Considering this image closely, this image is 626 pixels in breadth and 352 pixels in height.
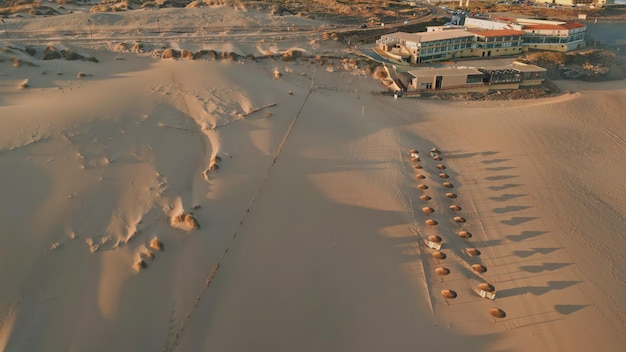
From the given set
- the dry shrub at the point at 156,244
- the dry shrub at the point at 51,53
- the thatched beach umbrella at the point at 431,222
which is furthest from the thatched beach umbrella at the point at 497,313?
the dry shrub at the point at 51,53

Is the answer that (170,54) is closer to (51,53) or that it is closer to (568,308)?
(51,53)

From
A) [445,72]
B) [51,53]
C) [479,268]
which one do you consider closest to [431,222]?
[479,268]

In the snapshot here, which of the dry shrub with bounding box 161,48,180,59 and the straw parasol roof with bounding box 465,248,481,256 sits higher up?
the dry shrub with bounding box 161,48,180,59

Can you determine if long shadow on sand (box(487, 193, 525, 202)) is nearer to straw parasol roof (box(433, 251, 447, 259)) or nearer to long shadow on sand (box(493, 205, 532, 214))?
long shadow on sand (box(493, 205, 532, 214))

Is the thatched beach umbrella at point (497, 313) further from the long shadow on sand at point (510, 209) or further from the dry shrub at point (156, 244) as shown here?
the dry shrub at point (156, 244)

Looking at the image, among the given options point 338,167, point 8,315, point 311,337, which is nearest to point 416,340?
point 311,337

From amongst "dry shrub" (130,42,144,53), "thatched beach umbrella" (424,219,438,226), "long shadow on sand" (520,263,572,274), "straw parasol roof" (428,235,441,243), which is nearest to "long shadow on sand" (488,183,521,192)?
"thatched beach umbrella" (424,219,438,226)
